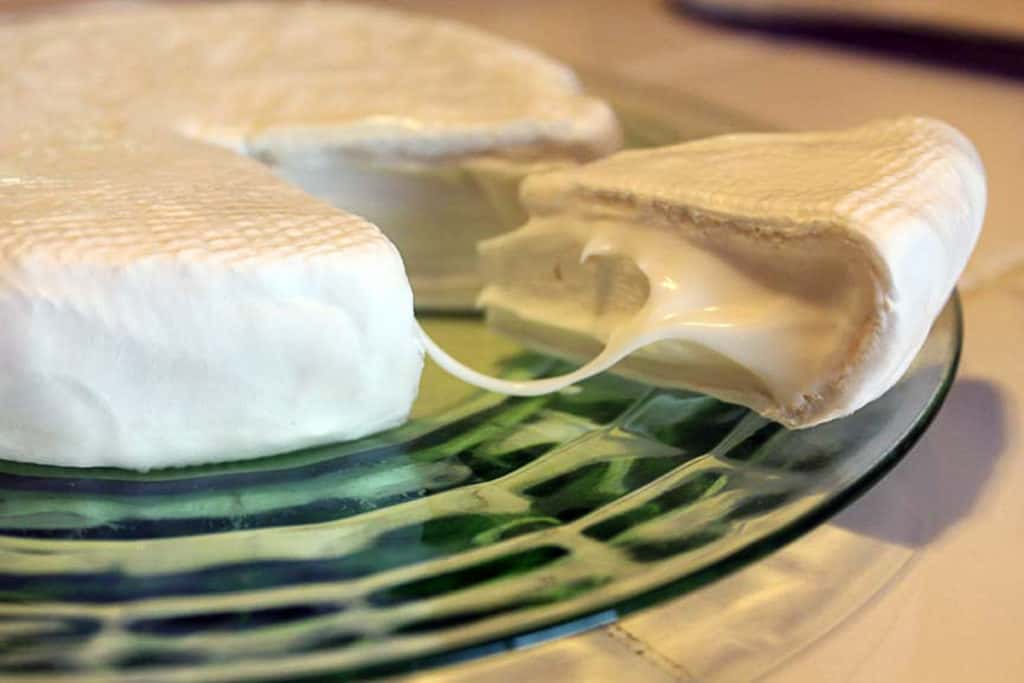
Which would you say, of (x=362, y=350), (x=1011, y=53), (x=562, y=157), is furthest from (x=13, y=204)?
(x=1011, y=53)

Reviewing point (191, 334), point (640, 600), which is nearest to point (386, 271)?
point (191, 334)

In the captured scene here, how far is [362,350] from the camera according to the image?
0.59 metres

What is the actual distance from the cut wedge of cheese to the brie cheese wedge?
0.39ft

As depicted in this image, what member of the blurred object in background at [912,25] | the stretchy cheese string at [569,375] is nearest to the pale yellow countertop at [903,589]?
the stretchy cheese string at [569,375]

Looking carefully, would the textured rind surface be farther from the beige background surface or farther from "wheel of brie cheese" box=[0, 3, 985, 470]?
the beige background surface

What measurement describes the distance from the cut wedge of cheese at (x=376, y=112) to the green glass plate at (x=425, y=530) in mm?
238

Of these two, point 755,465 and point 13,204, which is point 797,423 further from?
point 13,204

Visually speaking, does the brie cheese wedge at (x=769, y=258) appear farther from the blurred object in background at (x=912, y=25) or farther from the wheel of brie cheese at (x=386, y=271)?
the blurred object in background at (x=912, y=25)

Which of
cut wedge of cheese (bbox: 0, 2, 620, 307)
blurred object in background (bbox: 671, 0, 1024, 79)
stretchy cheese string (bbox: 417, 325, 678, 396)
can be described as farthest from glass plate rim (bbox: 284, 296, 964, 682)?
blurred object in background (bbox: 671, 0, 1024, 79)

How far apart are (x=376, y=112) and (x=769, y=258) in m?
0.37

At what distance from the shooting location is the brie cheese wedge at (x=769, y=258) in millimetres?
569

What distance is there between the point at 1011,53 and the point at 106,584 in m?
1.22

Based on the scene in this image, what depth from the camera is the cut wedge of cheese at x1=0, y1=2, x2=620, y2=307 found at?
0.85 metres

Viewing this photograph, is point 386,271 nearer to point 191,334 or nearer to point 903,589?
point 191,334
